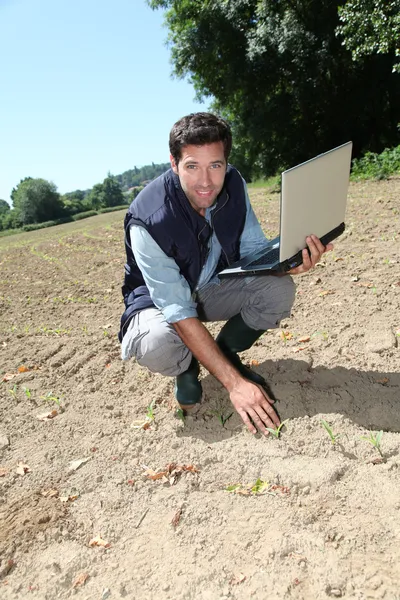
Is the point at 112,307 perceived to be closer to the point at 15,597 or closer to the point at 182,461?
the point at 182,461

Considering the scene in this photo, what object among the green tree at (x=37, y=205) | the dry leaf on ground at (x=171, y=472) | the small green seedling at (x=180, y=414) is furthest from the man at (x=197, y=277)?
the green tree at (x=37, y=205)

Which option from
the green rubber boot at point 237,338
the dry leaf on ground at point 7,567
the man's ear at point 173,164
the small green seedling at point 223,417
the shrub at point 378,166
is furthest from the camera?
the shrub at point 378,166

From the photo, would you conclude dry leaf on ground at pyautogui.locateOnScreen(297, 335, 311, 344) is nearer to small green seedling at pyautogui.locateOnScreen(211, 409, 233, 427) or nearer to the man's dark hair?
small green seedling at pyautogui.locateOnScreen(211, 409, 233, 427)

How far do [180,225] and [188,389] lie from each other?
2.95ft

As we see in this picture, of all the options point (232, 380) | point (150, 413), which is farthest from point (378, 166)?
point (232, 380)

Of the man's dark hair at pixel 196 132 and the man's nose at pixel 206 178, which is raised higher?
the man's dark hair at pixel 196 132

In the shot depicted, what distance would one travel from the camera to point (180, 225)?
243 centimetres

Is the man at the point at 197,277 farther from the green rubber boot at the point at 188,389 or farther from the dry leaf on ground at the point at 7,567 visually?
the dry leaf on ground at the point at 7,567

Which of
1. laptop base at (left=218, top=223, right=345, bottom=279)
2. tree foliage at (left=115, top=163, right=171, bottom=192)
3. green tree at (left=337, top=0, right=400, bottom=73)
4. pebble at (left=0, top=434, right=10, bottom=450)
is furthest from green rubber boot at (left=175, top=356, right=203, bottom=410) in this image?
tree foliage at (left=115, top=163, right=171, bottom=192)

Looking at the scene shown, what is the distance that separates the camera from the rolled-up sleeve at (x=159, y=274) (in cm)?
234

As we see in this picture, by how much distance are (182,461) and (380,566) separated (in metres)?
0.99

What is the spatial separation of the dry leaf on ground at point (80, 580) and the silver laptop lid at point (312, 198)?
155 centimetres

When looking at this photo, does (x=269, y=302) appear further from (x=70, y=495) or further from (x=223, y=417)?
(x=70, y=495)

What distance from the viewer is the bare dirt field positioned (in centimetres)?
169
